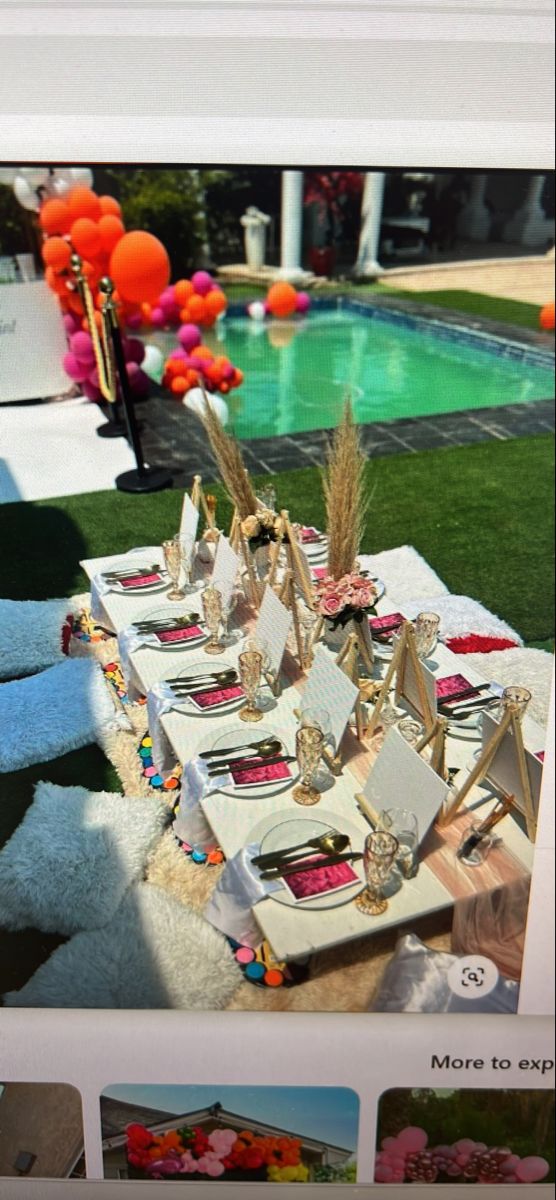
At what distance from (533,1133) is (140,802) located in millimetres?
1417

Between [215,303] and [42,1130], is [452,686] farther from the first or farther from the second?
[215,303]

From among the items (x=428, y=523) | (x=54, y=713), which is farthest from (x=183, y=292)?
(x=54, y=713)

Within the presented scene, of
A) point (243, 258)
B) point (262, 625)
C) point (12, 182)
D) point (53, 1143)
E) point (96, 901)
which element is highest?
point (12, 182)

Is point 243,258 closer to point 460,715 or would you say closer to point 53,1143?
point 460,715

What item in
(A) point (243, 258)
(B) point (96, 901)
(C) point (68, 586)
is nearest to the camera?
(B) point (96, 901)

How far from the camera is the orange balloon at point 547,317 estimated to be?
9227 millimetres

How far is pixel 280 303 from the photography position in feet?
33.3

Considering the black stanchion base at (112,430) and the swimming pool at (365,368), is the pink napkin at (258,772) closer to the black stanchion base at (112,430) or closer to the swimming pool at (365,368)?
the black stanchion base at (112,430)

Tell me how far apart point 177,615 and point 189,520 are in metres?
0.55

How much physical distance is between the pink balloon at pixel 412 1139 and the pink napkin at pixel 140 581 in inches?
89.6

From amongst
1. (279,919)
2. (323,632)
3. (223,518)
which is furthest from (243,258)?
(279,919)

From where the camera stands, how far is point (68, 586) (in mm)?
3236

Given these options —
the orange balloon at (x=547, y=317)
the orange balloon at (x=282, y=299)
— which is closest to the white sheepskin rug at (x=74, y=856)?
the orange balloon at (x=282, y=299)

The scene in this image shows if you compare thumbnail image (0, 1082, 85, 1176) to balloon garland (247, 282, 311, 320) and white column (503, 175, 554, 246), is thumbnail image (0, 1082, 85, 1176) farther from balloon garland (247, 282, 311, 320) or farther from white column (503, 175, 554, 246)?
balloon garland (247, 282, 311, 320)
